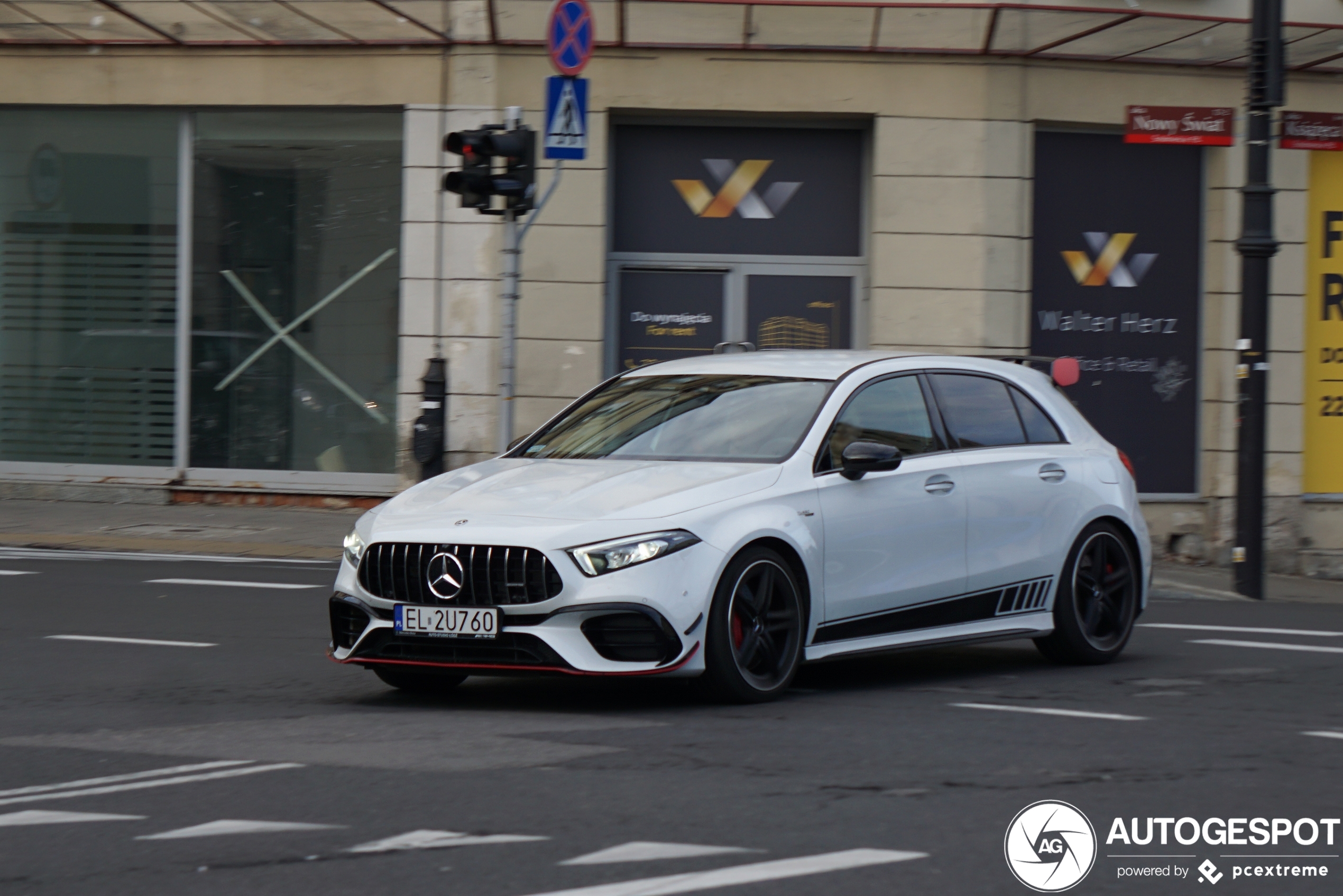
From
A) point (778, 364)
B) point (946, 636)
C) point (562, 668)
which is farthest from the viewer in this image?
point (778, 364)

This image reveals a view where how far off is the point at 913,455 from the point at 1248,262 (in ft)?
20.7

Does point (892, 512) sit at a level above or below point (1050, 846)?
above

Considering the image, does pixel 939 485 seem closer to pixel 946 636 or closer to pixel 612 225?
pixel 946 636

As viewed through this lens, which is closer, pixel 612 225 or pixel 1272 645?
pixel 1272 645

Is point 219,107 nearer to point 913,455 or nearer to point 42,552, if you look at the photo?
point 42,552

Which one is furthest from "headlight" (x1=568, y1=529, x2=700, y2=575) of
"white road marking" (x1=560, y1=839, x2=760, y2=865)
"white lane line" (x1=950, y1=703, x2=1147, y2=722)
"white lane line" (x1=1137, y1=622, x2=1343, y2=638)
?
"white lane line" (x1=1137, y1=622, x2=1343, y2=638)

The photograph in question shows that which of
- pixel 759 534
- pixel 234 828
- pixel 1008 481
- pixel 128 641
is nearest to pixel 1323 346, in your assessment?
pixel 1008 481

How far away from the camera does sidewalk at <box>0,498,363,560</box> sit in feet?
47.2

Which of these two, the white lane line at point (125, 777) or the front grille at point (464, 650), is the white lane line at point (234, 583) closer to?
the front grille at point (464, 650)

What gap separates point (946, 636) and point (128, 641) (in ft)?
13.7

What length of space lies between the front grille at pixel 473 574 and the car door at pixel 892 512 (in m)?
1.32

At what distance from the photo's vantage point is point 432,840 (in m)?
4.95

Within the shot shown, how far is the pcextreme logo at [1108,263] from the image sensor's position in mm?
17344

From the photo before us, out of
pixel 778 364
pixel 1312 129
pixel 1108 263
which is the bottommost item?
pixel 778 364
